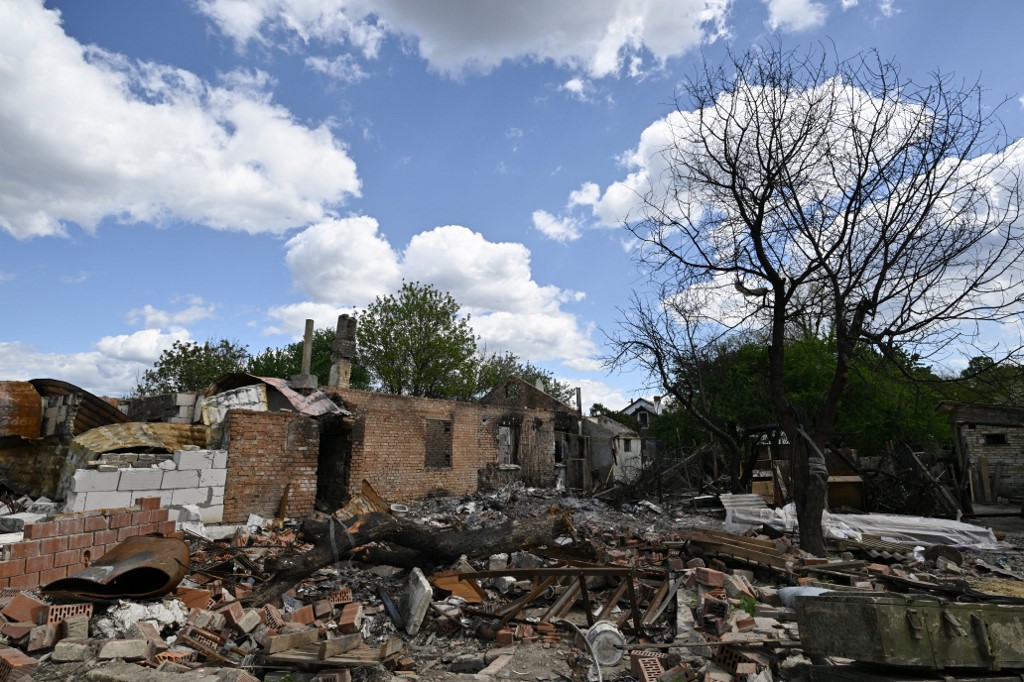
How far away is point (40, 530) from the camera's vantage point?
5.63 metres

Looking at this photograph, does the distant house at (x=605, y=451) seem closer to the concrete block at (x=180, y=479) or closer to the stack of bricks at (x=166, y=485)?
the stack of bricks at (x=166, y=485)

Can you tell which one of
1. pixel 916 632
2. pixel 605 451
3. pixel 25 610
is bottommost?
pixel 25 610

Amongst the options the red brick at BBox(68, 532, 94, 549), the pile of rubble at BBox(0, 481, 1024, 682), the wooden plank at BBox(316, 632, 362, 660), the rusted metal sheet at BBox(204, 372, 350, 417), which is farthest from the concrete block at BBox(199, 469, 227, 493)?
the wooden plank at BBox(316, 632, 362, 660)

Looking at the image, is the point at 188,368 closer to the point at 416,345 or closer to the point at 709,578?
the point at 416,345

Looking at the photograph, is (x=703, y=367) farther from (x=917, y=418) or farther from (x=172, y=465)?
(x=172, y=465)

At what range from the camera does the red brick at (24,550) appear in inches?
216

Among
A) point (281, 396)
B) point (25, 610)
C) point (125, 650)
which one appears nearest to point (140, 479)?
point (281, 396)

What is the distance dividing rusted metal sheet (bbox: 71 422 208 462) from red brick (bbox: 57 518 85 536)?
10.2ft

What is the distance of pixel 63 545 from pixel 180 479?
11.6 ft

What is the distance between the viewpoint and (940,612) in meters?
3.11

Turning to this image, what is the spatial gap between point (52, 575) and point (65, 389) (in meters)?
5.70

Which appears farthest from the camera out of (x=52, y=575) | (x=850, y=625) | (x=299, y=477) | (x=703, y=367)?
(x=703, y=367)

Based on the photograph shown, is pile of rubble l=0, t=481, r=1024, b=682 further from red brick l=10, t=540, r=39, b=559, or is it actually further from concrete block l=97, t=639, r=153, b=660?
red brick l=10, t=540, r=39, b=559

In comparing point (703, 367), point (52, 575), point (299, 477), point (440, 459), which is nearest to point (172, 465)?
point (299, 477)
